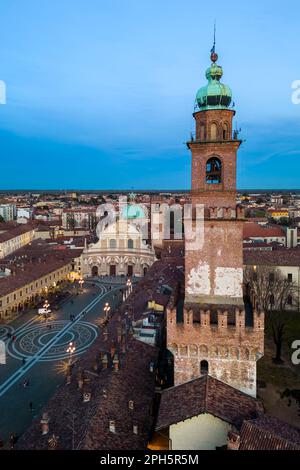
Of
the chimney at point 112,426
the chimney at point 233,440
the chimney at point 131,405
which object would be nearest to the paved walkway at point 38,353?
the chimney at point 131,405

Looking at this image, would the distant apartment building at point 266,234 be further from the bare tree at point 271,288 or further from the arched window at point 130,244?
the bare tree at point 271,288

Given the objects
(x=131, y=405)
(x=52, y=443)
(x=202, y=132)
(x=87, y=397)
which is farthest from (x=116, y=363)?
(x=202, y=132)

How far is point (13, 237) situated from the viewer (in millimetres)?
91750

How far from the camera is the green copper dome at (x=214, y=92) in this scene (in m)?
20.6

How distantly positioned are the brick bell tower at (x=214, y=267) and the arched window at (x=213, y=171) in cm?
6

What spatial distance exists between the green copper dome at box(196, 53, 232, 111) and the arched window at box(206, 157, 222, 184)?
9.41 feet

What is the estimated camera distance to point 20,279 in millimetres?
53906

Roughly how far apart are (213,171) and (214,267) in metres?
5.36

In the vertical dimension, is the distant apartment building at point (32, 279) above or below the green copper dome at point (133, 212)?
below

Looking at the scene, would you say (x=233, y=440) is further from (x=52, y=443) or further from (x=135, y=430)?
(x=52, y=443)

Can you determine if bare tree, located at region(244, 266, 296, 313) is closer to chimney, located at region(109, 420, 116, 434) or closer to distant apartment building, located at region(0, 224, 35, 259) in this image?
chimney, located at region(109, 420, 116, 434)

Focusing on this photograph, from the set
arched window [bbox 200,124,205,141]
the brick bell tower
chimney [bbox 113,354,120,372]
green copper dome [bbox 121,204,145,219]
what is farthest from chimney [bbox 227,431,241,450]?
green copper dome [bbox 121,204,145,219]

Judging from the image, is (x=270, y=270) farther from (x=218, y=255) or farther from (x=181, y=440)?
(x=181, y=440)

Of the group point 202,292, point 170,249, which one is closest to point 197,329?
point 202,292
